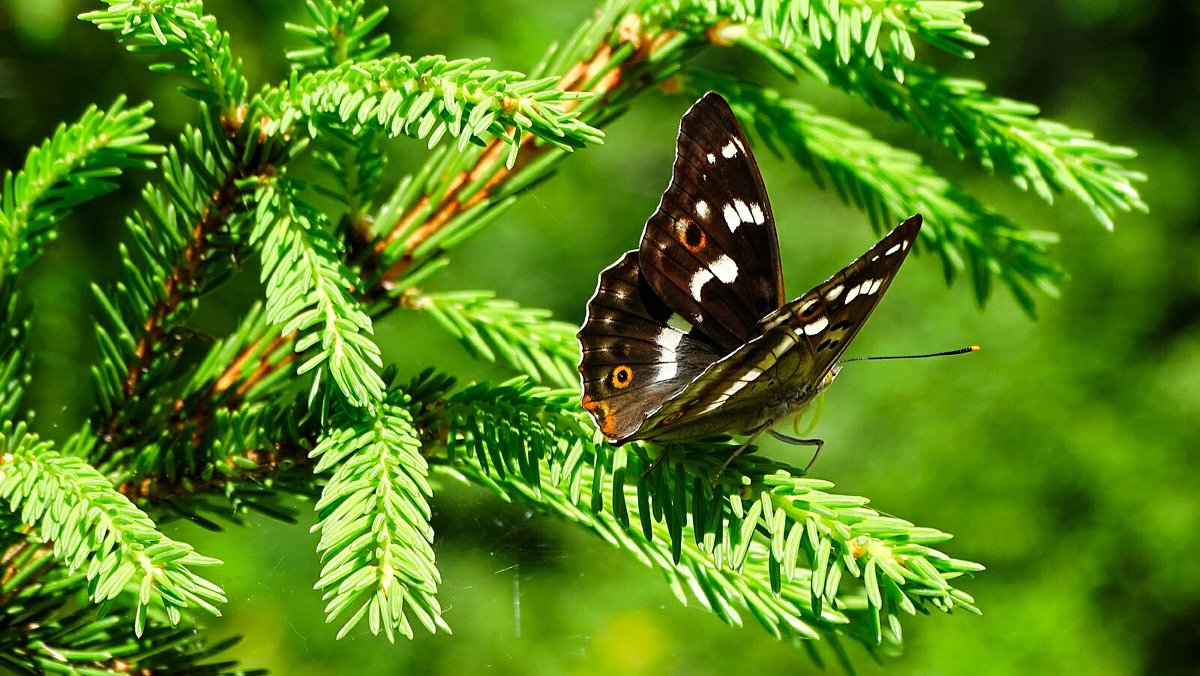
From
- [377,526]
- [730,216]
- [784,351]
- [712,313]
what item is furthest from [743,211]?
[377,526]

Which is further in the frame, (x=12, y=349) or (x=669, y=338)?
(x=669, y=338)

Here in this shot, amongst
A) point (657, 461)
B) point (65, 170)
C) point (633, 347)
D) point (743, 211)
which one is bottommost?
point (657, 461)

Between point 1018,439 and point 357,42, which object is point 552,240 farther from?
point 357,42

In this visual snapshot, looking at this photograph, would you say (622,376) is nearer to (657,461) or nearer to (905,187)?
(657,461)

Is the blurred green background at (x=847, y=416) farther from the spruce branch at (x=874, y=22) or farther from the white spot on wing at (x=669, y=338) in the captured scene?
the spruce branch at (x=874, y=22)

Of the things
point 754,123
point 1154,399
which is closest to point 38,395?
point 754,123

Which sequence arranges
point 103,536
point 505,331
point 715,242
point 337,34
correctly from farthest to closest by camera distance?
point 715,242 → point 505,331 → point 337,34 → point 103,536
